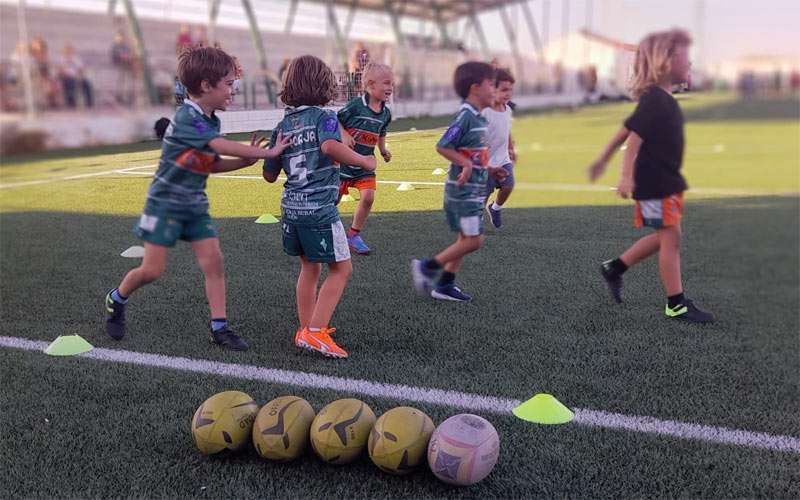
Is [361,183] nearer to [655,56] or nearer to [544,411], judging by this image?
[544,411]

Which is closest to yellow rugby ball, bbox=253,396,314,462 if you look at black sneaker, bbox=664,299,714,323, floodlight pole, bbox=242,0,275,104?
Answer: black sneaker, bbox=664,299,714,323

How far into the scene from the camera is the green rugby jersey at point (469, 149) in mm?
2725

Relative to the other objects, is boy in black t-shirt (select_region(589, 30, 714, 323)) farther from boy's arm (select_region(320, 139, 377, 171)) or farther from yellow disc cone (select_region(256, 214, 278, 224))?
yellow disc cone (select_region(256, 214, 278, 224))

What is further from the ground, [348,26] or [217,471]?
[348,26]

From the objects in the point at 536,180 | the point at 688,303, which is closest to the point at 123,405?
the point at 688,303

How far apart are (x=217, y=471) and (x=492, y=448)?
1.09 m

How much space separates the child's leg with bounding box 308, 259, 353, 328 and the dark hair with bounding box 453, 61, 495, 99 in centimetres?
118

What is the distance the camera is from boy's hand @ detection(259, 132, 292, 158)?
106 inches

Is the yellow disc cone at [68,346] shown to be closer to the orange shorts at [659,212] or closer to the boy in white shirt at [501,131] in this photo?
the boy in white shirt at [501,131]

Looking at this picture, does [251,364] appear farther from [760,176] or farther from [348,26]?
[348,26]

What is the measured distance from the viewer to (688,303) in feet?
13.5

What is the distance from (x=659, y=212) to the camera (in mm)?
2602

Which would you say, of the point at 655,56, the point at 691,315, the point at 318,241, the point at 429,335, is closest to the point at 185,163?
the point at 318,241

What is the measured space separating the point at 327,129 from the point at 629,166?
50.0 inches
